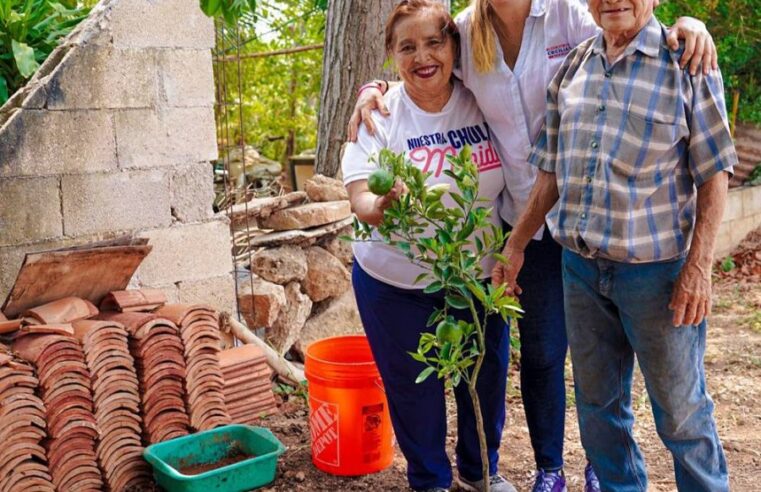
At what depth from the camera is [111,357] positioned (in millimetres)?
3498

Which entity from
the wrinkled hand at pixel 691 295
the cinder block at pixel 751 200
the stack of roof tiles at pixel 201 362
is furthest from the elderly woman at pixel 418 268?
the cinder block at pixel 751 200

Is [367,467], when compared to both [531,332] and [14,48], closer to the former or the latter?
[531,332]

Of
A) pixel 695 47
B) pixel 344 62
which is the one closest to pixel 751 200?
pixel 344 62

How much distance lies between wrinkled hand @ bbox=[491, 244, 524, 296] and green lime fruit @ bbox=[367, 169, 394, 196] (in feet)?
1.82

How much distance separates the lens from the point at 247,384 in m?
4.14

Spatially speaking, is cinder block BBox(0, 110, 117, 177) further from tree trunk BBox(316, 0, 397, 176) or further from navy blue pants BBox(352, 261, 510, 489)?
tree trunk BBox(316, 0, 397, 176)

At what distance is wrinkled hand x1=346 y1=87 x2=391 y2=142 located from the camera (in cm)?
301

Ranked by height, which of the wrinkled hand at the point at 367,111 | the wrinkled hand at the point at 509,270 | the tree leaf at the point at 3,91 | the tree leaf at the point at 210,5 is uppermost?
the tree leaf at the point at 210,5

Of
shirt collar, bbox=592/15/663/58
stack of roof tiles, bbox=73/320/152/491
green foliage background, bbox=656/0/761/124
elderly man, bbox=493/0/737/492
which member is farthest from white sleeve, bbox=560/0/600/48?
green foliage background, bbox=656/0/761/124

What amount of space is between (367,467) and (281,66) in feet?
18.5

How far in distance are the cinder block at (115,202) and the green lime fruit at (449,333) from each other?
2.05 meters

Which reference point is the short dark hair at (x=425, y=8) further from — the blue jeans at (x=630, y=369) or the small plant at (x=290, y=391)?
the small plant at (x=290, y=391)

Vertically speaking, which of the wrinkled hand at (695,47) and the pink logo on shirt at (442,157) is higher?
the wrinkled hand at (695,47)

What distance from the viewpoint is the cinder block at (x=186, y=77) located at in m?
4.20
